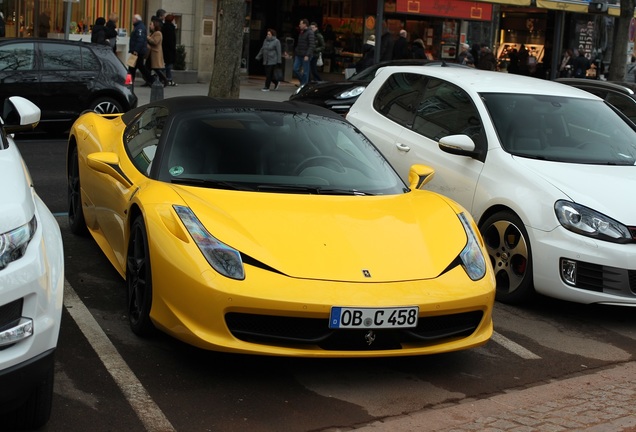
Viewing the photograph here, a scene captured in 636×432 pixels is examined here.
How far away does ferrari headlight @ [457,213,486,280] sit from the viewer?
19.1 ft

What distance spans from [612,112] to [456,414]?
177 inches

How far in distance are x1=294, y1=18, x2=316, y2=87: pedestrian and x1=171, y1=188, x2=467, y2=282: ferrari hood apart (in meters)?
21.2

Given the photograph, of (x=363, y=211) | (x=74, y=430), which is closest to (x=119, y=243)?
(x=363, y=211)

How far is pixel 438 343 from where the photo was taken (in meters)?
5.61

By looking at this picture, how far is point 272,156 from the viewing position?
21.9 ft

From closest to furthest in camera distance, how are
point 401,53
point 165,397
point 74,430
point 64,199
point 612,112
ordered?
point 74,430 → point 165,397 → point 612,112 → point 64,199 → point 401,53

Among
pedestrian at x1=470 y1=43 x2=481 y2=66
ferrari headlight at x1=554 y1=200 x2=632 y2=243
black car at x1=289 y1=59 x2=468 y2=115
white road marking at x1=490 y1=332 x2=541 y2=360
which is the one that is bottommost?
white road marking at x1=490 y1=332 x2=541 y2=360

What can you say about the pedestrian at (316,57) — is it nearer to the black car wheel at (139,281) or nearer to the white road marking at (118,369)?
the white road marking at (118,369)

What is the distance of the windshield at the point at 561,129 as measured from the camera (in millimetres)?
8102

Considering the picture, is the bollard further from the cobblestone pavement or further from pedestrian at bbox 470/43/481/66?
pedestrian at bbox 470/43/481/66

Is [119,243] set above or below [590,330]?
above

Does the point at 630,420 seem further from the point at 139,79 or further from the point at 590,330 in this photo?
the point at 139,79

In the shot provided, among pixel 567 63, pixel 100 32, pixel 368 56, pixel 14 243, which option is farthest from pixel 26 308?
pixel 567 63

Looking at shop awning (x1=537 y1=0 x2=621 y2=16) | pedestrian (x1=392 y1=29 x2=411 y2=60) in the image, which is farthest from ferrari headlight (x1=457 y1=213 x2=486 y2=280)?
shop awning (x1=537 y1=0 x2=621 y2=16)
